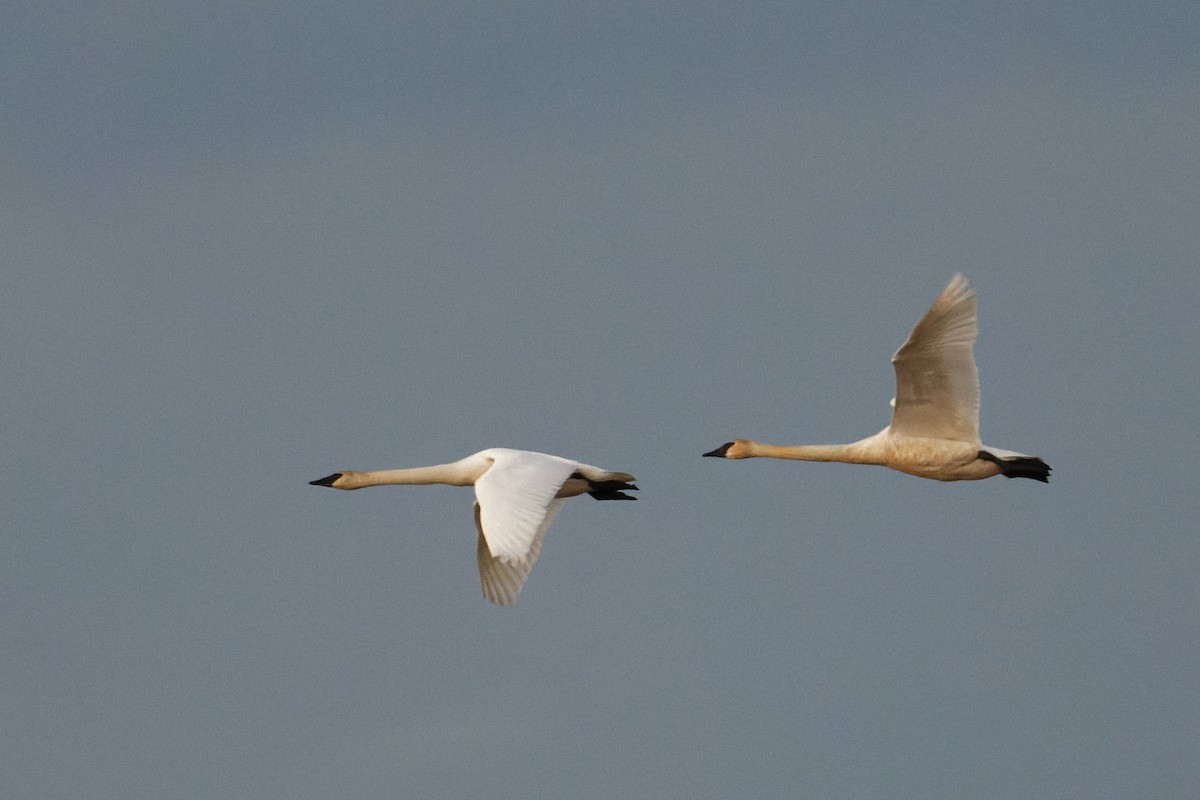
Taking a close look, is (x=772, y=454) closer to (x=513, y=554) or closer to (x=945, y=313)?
(x=945, y=313)

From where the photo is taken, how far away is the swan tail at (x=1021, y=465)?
1411 inches

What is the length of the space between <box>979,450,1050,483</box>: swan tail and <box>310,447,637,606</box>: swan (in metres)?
4.45

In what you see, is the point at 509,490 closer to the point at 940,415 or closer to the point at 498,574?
the point at 498,574

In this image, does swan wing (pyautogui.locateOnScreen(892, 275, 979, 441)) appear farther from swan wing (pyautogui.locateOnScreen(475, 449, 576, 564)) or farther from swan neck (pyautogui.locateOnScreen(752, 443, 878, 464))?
swan wing (pyautogui.locateOnScreen(475, 449, 576, 564))

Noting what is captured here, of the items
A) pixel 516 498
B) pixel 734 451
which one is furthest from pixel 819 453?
pixel 516 498

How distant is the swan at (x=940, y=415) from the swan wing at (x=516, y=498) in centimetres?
373

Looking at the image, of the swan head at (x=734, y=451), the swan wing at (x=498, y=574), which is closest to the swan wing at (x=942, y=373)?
the swan head at (x=734, y=451)

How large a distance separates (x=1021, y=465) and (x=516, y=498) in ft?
21.0

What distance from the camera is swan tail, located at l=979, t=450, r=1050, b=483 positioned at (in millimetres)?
35844

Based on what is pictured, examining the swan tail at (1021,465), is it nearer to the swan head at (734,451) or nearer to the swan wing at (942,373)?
the swan wing at (942,373)

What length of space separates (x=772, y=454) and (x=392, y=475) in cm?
485

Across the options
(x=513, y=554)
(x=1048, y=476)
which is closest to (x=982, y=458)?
(x=1048, y=476)

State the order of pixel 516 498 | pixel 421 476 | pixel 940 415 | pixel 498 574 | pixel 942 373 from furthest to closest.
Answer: pixel 421 476 → pixel 498 574 → pixel 940 415 → pixel 942 373 → pixel 516 498

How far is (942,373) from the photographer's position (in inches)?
1378
